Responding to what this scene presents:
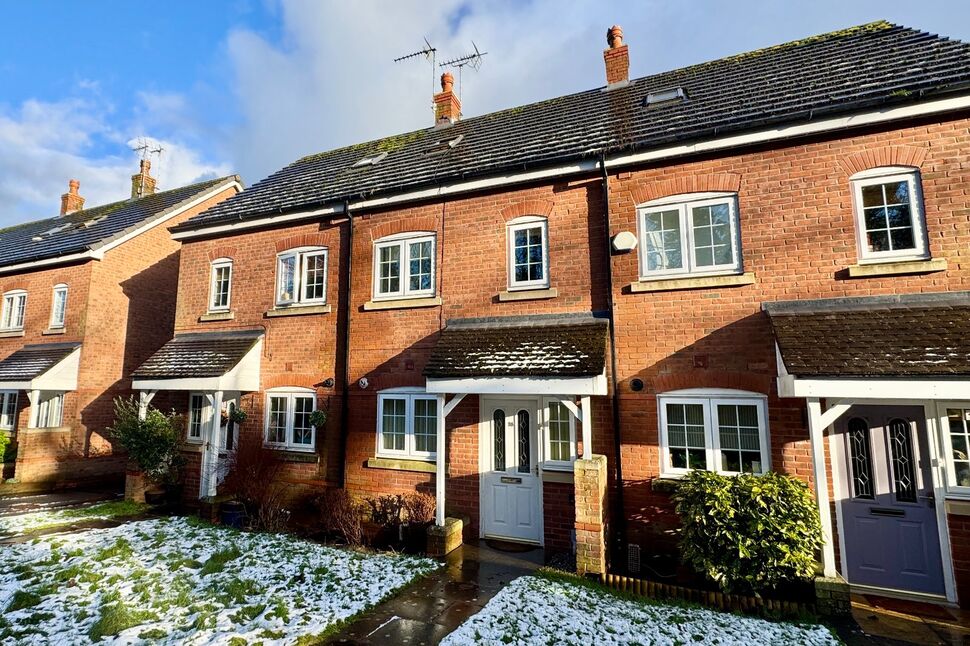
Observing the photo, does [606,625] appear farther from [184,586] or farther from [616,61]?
[616,61]

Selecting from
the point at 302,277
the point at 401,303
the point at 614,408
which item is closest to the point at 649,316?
the point at 614,408

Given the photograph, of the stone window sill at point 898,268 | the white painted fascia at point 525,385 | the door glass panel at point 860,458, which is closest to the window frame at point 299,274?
→ the white painted fascia at point 525,385

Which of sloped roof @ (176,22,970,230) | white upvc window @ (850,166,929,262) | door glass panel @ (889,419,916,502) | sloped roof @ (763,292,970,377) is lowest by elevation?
door glass panel @ (889,419,916,502)

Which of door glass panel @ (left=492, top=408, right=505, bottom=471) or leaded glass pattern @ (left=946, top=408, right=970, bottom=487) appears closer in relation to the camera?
leaded glass pattern @ (left=946, top=408, right=970, bottom=487)

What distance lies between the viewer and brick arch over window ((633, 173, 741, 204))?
7637 mm

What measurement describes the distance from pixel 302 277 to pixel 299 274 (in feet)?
0.32

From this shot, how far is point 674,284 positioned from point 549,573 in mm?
4756

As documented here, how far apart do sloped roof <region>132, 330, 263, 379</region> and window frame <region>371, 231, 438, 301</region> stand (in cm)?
327

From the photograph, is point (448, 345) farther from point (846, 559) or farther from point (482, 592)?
point (846, 559)

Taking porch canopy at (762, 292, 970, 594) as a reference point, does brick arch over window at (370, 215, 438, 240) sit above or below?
above

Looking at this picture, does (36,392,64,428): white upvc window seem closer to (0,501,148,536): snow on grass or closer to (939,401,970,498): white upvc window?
(0,501,148,536): snow on grass

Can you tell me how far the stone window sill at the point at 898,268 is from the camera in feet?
21.1

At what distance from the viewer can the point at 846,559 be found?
21.4ft

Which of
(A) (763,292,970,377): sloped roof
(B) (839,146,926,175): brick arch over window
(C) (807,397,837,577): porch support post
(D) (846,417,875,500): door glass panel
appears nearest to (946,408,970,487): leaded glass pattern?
(D) (846,417,875,500): door glass panel
